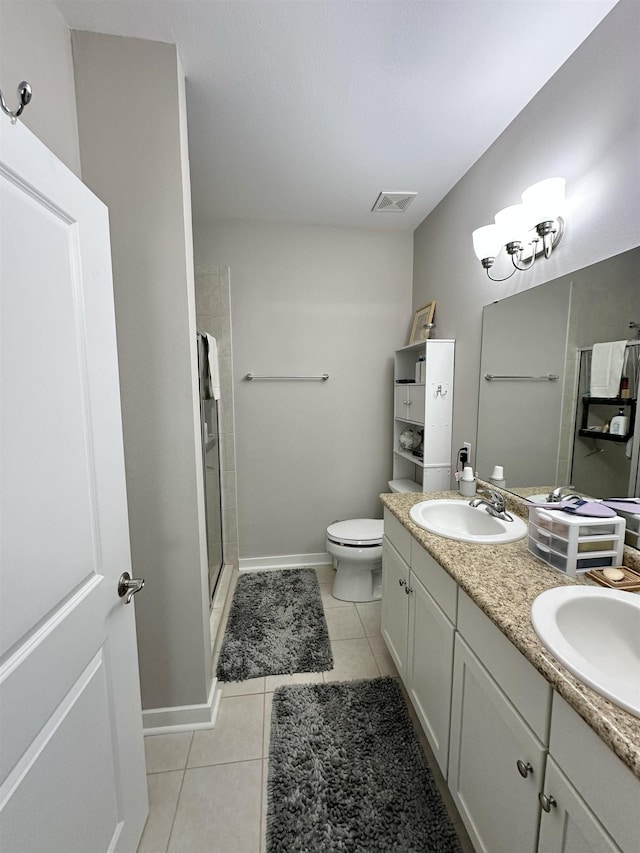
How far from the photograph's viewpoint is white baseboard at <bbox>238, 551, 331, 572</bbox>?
104 inches

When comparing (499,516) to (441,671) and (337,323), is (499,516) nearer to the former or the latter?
(441,671)

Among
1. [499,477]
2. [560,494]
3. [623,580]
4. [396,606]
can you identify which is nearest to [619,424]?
[560,494]

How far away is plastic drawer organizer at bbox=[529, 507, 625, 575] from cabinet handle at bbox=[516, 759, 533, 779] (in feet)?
1.58

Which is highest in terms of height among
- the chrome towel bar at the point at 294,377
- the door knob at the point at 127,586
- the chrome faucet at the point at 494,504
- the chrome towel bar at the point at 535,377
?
the chrome towel bar at the point at 294,377

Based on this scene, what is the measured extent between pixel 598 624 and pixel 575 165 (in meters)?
1.45

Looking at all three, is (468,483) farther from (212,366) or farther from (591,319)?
(212,366)

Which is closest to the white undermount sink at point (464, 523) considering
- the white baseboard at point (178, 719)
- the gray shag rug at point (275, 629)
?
the gray shag rug at point (275, 629)

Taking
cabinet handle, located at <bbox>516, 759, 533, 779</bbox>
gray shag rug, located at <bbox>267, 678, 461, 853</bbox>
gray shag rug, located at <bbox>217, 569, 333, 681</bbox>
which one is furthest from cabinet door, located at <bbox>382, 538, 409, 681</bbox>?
cabinet handle, located at <bbox>516, 759, 533, 779</bbox>

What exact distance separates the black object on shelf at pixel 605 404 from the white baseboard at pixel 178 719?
1.83 m

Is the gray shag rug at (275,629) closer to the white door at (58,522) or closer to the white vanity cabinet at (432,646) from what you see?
the white vanity cabinet at (432,646)

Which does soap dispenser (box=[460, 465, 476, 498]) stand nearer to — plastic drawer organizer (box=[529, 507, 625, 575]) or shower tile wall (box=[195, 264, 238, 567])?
plastic drawer organizer (box=[529, 507, 625, 575])

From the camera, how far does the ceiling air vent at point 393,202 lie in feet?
6.69

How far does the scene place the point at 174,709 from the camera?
144cm

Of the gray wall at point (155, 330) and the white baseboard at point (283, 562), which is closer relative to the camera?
the gray wall at point (155, 330)
